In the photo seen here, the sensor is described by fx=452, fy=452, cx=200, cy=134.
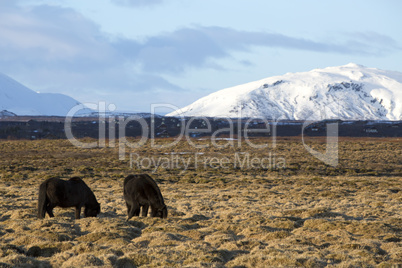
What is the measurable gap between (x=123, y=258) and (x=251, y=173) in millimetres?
29761

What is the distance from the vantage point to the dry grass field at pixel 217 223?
11008 mm

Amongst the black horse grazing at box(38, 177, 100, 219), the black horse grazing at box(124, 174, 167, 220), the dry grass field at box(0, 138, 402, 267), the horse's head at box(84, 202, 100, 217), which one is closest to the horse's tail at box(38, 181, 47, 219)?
the black horse grazing at box(38, 177, 100, 219)

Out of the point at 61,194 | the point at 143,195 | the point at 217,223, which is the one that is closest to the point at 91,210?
the point at 61,194

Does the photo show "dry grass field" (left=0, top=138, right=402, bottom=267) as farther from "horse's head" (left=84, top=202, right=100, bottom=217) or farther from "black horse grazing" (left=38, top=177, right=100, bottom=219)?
"horse's head" (left=84, top=202, right=100, bottom=217)

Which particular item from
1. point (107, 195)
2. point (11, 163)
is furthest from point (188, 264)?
point (11, 163)

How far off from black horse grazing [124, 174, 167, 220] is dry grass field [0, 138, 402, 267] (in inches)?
19.9

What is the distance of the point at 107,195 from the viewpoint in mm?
25078

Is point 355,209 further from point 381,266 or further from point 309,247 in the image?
point 381,266

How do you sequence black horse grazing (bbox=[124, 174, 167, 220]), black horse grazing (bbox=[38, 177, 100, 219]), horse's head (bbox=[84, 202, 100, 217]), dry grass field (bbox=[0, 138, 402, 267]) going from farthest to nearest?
1. horse's head (bbox=[84, 202, 100, 217])
2. black horse grazing (bbox=[124, 174, 167, 220])
3. black horse grazing (bbox=[38, 177, 100, 219])
4. dry grass field (bbox=[0, 138, 402, 267])

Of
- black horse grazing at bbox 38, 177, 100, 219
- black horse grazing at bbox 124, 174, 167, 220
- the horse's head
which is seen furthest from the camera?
the horse's head

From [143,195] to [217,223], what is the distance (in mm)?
2861

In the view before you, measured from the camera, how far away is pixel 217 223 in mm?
16219

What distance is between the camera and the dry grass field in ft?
36.1

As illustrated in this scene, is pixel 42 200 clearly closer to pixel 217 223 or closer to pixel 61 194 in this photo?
pixel 61 194
